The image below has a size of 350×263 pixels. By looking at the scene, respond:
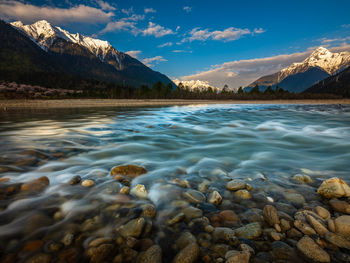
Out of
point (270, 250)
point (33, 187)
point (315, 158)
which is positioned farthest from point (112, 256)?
point (315, 158)

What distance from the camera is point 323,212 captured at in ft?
9.16

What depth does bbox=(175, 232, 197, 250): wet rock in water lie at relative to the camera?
7.47 ft

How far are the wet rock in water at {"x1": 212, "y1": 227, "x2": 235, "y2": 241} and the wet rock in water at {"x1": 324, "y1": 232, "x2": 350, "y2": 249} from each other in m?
1.17

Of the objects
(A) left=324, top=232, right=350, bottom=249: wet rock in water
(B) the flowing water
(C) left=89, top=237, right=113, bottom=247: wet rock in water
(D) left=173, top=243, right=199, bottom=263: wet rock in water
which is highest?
(A) left=324, top=232, right=350, bottom=249: wet rock in water

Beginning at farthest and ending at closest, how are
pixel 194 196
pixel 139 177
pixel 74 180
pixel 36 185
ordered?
pixel 139 177
pixel 74 180
pixel 36 185
pixel 194 196

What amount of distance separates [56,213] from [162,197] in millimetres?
1797

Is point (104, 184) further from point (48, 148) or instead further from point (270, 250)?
point (48, 148)

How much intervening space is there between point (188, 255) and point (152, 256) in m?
0.42

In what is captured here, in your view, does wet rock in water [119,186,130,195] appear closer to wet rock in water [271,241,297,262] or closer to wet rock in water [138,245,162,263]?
wet rock in water [138,245,162,263]

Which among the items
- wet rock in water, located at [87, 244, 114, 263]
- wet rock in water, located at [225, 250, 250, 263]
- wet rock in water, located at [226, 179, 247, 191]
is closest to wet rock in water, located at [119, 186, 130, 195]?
wet rock in water, located at [87, 244, 114, 263]

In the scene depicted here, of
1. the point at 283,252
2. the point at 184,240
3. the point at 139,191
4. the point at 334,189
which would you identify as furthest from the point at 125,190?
the point at 334,189

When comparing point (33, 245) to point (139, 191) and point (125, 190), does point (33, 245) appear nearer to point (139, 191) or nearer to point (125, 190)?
point (125, 190)

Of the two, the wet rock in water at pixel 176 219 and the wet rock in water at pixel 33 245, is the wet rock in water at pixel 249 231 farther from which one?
the wet rock in water at pixel 33 245

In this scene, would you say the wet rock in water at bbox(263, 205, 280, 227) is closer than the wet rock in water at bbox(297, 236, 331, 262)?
No
